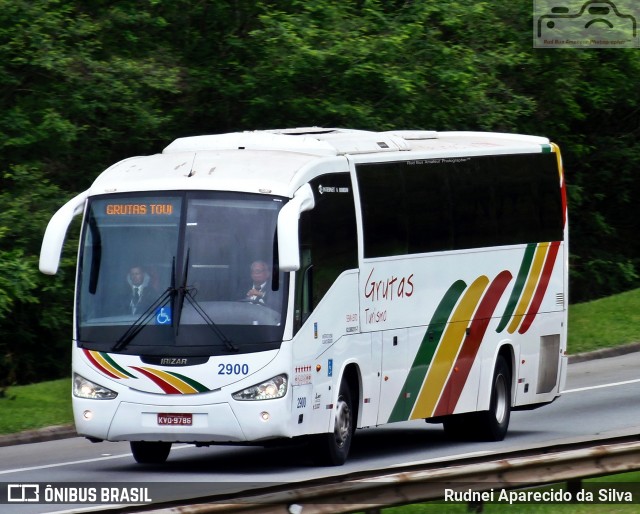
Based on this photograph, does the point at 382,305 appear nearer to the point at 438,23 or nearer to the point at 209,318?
the point at 209,318

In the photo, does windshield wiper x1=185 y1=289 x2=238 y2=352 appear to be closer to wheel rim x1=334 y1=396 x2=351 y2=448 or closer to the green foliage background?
wheel rim x1=334 y1=396 x2=351 y2=448

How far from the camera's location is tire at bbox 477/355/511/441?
59.5ft

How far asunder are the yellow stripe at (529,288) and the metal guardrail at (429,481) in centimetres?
679

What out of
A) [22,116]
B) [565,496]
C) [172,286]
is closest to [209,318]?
[172,286]

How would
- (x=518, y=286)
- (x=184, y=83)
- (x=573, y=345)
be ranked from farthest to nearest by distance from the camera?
(x=573, y=345) < (x=184, y=83) < (x=518, y=286)

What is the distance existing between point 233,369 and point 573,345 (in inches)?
561

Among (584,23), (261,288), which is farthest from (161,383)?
(584,23)

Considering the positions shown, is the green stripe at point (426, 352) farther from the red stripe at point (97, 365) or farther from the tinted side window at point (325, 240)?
the red stripe at point (97, 365)

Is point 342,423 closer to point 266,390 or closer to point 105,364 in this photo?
point 266,390

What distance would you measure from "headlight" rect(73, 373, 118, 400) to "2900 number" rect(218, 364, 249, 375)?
107cm

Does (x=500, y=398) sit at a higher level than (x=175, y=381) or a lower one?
lower

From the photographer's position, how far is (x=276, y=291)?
14.4 metres

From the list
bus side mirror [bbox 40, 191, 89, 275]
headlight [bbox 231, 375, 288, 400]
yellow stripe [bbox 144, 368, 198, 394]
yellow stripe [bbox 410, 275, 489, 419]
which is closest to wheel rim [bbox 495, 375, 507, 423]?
yellow stripe [bbox 410, 275, 489, 419]

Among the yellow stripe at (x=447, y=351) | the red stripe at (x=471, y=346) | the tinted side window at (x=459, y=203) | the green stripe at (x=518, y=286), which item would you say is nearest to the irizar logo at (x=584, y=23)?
the tinted side window at (x=459, y=203)
